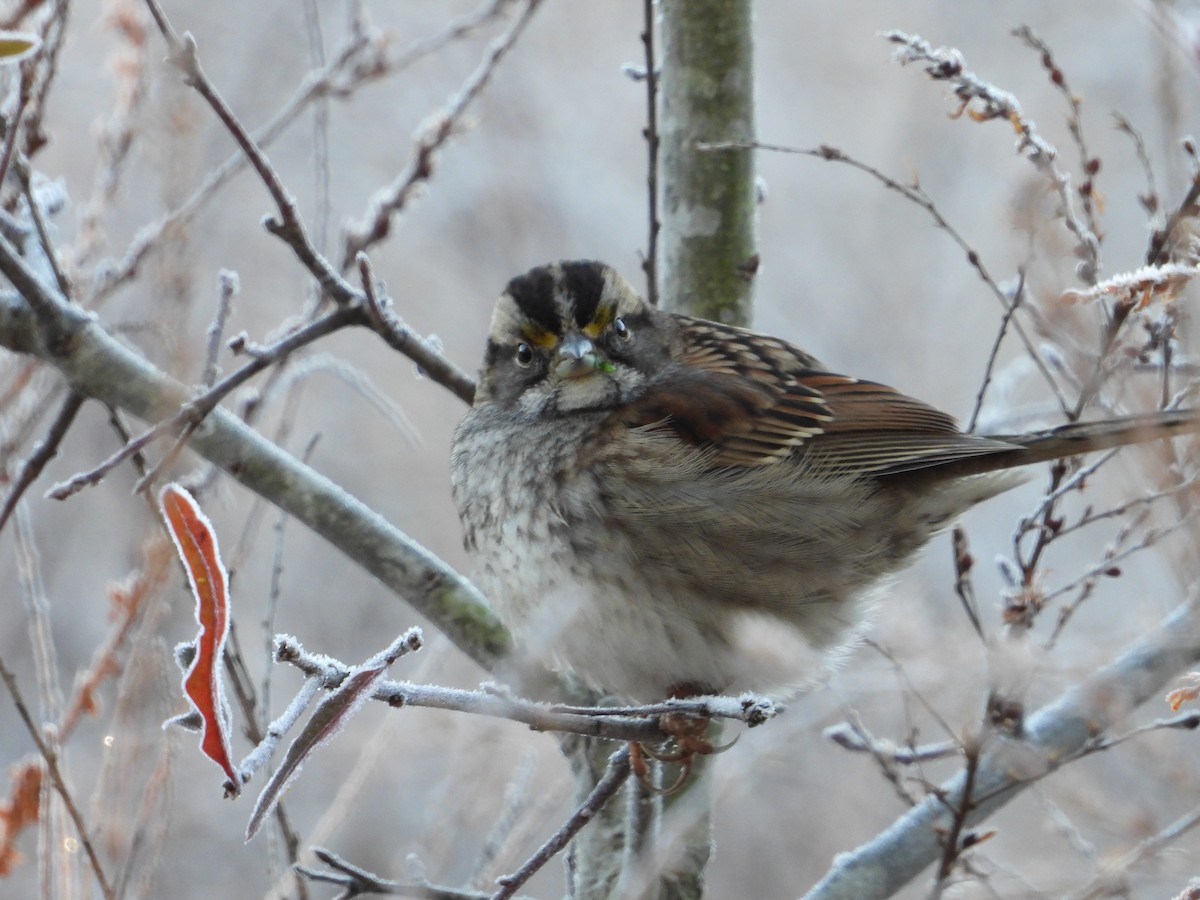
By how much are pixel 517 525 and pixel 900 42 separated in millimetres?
1321

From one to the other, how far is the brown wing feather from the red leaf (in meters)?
1.95

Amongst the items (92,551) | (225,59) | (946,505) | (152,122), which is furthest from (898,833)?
(225,59)

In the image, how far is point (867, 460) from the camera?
10.7ft

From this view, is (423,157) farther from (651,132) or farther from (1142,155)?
(1142,155)

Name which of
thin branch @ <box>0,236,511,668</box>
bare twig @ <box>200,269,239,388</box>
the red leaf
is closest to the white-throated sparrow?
thin branch @ <box>0,236,511,668</box>

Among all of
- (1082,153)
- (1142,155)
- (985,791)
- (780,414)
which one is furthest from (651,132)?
(985,791)

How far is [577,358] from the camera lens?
3254 millimetres

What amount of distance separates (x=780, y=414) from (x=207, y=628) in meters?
2.22

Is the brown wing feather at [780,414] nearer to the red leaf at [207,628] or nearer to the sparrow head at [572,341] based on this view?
the sparrow head at [572,341]

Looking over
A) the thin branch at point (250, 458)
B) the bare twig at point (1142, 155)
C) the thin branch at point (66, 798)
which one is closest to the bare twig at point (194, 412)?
the thin branch at point (250, 458)

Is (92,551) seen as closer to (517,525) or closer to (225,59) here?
(225,59)

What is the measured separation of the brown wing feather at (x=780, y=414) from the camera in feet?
10.5

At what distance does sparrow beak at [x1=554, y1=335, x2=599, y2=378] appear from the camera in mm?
3260

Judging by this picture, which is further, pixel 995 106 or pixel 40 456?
pixel 40 456
